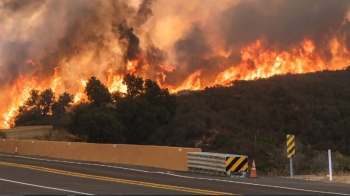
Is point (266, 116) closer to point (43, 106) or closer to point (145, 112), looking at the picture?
point (145, 112)

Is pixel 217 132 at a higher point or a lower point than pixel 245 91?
lower

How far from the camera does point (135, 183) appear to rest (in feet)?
60.5

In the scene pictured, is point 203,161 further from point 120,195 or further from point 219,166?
point 120,195

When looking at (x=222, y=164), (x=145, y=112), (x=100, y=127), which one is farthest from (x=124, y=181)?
(x=145, y=112)

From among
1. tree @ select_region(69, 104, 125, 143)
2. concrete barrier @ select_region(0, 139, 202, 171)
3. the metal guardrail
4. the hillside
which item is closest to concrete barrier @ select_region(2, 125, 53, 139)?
tree @ select_region(69, 104, 125, 143)

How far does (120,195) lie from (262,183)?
592cm

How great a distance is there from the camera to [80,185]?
17.7 meters

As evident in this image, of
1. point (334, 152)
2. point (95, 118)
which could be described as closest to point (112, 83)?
point (95, 118)

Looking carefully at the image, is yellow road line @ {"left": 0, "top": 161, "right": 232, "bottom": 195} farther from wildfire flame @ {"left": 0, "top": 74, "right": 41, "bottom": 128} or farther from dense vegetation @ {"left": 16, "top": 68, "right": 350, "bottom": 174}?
wildfire flame @ {"left": 0, "top": 74, "right": 41, "bottom": 128}

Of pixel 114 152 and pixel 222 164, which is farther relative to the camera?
pixel 114 152

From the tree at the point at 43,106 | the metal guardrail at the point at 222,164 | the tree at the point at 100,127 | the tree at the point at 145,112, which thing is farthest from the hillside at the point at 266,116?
the metal guardrail at the point at 222,164

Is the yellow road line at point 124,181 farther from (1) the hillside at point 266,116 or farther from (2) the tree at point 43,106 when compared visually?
(2) the tree at point 43,106

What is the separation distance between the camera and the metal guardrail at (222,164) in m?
21.8

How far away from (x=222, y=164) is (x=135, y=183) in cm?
477
